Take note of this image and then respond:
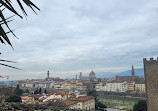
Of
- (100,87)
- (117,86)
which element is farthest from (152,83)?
(100,87)

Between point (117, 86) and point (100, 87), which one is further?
point (100, 87)

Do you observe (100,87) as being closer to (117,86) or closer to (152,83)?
Result: (117,86)

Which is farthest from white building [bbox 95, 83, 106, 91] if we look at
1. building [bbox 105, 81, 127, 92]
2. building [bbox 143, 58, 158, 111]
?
building [bbox 143, 58, 158, 111]

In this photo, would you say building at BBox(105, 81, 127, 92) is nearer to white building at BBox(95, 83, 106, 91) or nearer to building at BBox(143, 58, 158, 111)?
white building at BBox(95, 83, 106, 91)

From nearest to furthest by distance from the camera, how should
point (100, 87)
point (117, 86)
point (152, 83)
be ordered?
1. point (152, 83)
2. point (117, 86)
3. point (100, 87)

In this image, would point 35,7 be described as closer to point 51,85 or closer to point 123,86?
point 123,86

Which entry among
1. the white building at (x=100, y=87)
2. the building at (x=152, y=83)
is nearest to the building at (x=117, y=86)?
the white building at (x=100, y=87)

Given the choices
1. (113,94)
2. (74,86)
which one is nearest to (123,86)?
(113,94)

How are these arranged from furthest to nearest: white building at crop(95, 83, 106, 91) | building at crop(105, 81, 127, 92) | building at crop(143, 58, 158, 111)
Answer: white building at crop(95, 83, 106, 91) → building at crop(105, 81, 127, 92) → building at crop(143, 58, 158, 111)

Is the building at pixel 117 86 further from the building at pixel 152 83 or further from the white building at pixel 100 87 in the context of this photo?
the building at pixel 152 83
